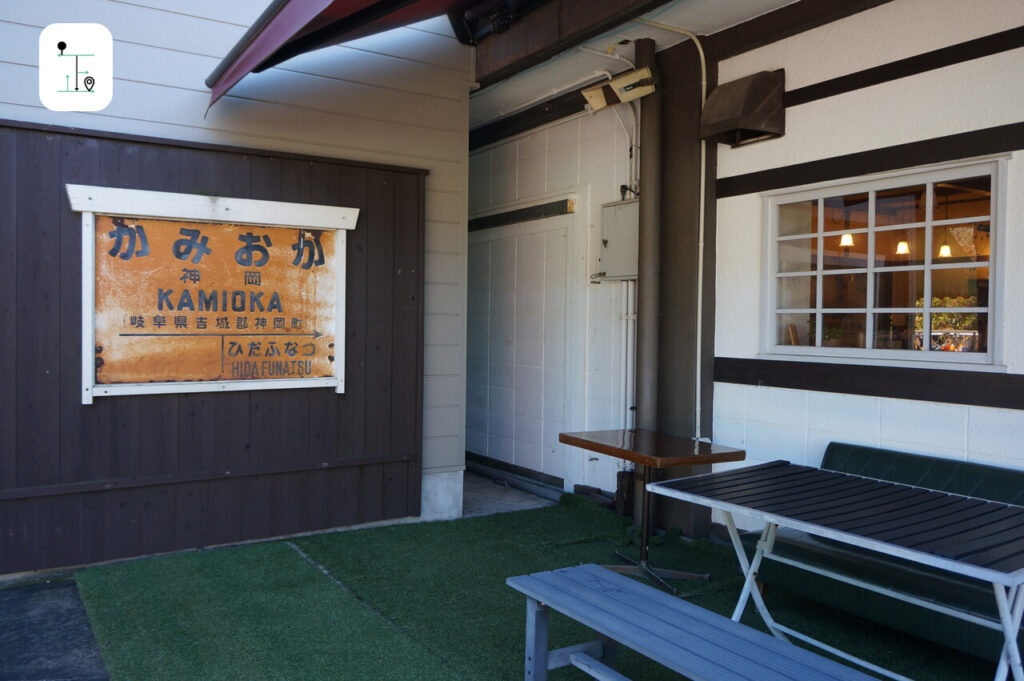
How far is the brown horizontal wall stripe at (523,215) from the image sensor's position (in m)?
6.09

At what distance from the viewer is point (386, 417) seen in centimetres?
501

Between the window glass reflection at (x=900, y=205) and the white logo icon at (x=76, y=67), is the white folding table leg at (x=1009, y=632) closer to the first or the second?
the window glass reflection at (x=900, y=205)

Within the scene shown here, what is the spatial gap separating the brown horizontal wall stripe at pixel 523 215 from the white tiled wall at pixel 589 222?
6 centimetres

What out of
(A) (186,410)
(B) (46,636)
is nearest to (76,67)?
(A) (186,410)

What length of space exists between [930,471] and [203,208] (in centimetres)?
394

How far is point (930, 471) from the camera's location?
3533 mm

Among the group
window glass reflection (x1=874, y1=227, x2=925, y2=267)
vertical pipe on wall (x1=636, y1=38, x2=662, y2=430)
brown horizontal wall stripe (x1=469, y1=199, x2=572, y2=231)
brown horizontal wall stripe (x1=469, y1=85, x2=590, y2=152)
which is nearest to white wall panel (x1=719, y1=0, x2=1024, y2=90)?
vertical pipe on wall (x1=636, y1=38, x2=662, y2=430)

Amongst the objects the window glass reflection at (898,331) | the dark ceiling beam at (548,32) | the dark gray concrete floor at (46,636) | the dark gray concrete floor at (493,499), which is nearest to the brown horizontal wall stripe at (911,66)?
the window glass reflection at (898,331)

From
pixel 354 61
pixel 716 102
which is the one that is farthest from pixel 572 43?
pixel 354 61

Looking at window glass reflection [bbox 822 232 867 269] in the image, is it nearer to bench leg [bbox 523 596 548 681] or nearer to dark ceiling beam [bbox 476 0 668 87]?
dark ceiling beam [bbox 476 0 668 87]

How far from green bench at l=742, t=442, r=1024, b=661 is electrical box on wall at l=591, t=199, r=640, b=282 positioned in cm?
191

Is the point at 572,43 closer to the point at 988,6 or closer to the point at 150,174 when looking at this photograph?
the point at 988,6

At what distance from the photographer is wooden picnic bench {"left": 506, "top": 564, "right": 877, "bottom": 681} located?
2.12 meters

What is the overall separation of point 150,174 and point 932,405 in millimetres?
4154
